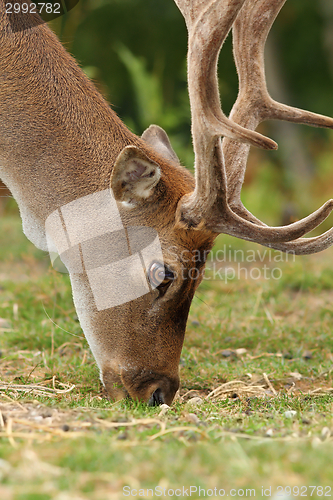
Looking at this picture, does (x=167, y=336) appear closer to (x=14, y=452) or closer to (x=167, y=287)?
(x=167, y=287)

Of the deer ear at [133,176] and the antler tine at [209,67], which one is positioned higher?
the antler tine at [209,67]

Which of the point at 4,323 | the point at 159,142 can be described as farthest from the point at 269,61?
the point at 4,323

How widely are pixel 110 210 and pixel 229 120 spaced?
0.99 m

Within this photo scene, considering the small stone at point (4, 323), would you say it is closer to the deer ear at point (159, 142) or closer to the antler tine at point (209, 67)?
the deer ear at point (159, 142)

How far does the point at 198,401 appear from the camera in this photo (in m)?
4.36

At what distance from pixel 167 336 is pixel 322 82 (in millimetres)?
16773

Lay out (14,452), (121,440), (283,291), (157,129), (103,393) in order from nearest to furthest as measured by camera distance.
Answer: (14,452), (121,440), (103,393), (157,129), (283,291)

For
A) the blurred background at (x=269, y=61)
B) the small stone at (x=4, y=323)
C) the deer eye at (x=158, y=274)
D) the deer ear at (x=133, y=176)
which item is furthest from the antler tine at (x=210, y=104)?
the blurred background at (x=269, y=61)

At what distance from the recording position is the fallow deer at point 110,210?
4.07m

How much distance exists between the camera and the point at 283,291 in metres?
7.29

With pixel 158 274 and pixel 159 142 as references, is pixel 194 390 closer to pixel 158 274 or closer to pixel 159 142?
pixel 158 274

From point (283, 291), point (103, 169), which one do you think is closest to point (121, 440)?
point (103, 169)

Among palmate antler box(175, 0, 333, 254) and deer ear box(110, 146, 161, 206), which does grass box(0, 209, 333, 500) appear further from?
deer ear box(110, 146, 161, 206)

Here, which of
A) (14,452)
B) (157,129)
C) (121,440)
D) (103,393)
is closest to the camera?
(14,452)
